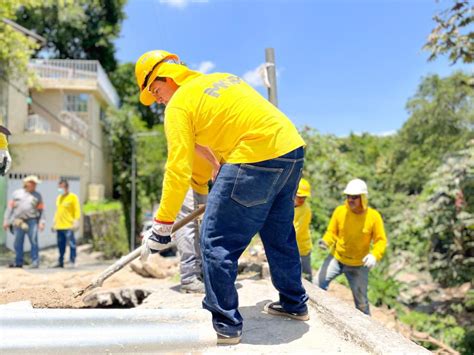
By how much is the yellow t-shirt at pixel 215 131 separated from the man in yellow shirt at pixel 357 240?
9.34 ft

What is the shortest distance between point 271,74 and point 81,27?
28.9 m

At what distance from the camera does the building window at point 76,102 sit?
2477 centimetres

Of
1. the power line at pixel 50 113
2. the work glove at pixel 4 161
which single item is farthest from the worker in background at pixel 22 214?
the power line at pixel 50 113

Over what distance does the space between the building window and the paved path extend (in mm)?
23176

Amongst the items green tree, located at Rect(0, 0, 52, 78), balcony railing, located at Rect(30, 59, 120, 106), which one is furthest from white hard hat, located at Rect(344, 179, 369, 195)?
balcony railing, located at Rect(30, 59, 120, 106)

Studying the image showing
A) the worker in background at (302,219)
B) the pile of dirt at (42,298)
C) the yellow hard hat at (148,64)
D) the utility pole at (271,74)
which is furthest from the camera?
the worker in background at (302,219)

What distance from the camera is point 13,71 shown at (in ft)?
47.0

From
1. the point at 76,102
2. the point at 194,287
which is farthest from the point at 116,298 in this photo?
the point at 76,102

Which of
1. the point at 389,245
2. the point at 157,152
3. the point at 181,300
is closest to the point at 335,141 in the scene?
the point at 389,245

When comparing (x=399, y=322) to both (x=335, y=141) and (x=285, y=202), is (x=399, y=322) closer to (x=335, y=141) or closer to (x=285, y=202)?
(x=285, y=202)

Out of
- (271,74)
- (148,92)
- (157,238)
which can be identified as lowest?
(157,238)

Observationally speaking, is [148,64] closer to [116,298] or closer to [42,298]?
[42,298]

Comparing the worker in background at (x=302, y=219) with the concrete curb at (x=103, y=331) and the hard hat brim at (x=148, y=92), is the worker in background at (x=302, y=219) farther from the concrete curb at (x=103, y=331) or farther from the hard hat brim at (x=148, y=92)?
the concrete curb at (x=103, y=331)

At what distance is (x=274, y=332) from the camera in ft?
8.94
